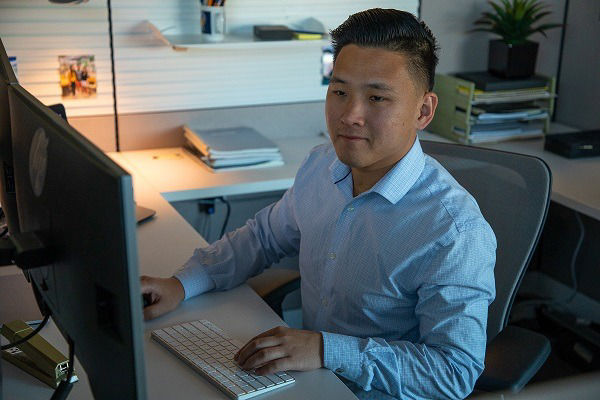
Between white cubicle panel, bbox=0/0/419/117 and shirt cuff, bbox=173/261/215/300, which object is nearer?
shirt cuff, bbox=173/261/215/300

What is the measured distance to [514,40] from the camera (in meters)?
2.80

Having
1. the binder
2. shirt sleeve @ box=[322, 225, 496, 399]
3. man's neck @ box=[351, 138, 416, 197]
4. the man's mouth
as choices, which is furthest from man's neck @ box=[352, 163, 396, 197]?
the binder

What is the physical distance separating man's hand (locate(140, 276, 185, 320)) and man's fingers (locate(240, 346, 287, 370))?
0.92 feet

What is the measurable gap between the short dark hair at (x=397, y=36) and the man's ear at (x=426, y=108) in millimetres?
22

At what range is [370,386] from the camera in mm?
1271

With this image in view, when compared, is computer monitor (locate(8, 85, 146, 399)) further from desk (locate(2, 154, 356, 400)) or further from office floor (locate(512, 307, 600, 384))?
office floor (locate(512, 307, 600, 384))

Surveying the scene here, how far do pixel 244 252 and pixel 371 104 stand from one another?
0.47 metres

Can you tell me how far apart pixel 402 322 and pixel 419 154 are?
12.7 inches

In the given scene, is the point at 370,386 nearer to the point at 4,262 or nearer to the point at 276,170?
the point at 4,262

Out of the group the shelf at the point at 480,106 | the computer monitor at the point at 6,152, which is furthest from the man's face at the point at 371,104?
the shelf at the point at 480,106

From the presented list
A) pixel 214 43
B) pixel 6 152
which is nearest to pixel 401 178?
pixel 6 152

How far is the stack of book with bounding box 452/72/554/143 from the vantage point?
273cm

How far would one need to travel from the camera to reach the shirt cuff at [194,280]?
1502 millimetres

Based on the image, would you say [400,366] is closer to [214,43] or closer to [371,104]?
[371,104]
